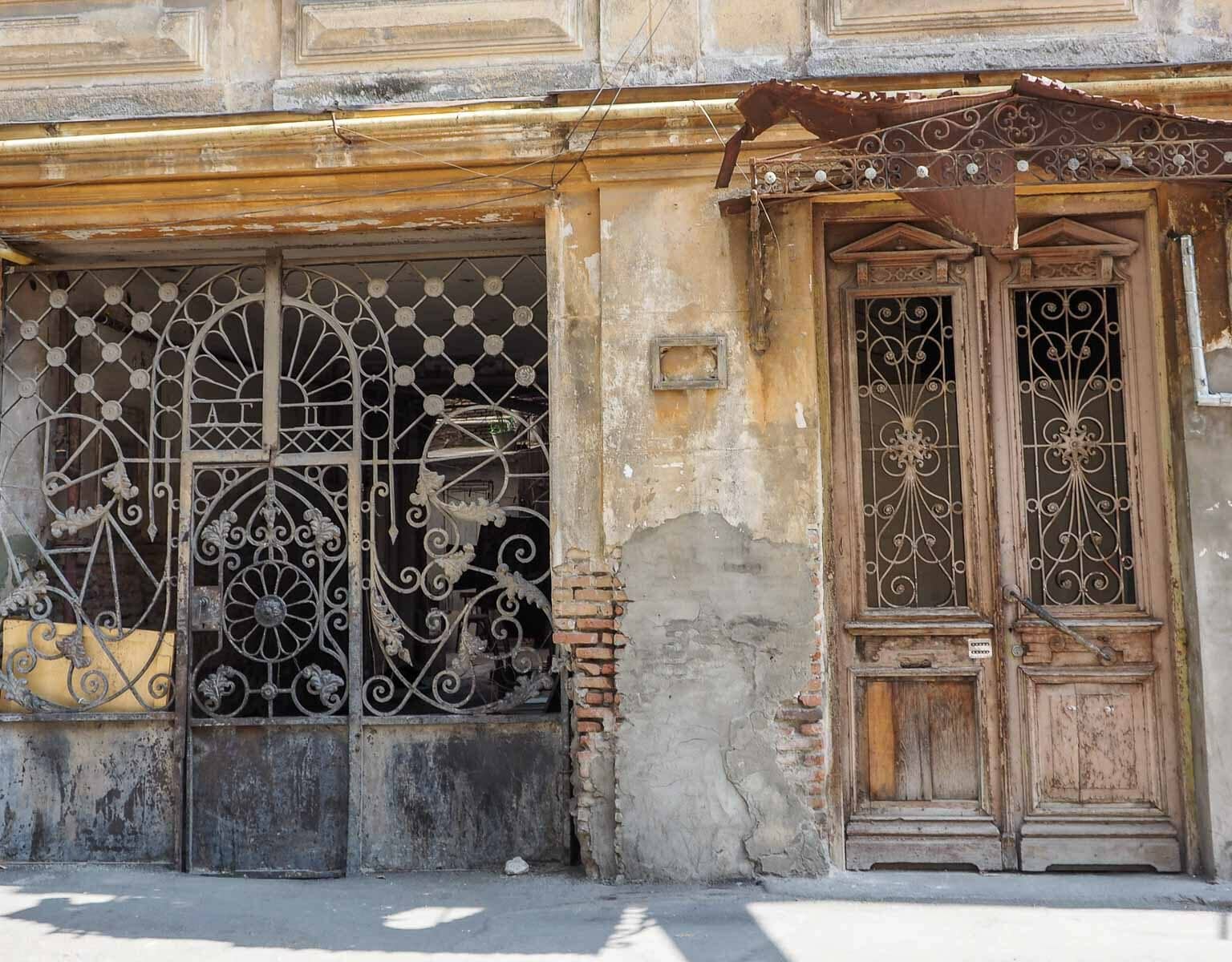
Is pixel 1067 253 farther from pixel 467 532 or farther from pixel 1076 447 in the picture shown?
pixel 467 532

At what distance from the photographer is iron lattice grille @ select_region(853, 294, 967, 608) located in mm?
5500

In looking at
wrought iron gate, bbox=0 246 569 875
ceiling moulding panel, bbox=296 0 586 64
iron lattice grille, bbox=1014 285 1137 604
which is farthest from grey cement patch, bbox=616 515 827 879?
ceiling moulding panel, bbox=296 0 586 64

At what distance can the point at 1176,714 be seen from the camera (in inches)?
206

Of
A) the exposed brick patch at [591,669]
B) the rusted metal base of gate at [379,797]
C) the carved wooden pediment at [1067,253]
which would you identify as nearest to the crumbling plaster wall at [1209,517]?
the carved wooden pediment at [1067,253]

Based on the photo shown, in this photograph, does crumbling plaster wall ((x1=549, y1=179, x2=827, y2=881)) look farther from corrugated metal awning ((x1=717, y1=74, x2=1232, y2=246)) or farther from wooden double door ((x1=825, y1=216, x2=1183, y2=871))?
corrugated metal awning ((x1=717, y1=74, x2=1232, y2=246))

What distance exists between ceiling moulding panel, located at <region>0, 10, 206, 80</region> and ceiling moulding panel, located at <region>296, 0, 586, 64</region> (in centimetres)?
62

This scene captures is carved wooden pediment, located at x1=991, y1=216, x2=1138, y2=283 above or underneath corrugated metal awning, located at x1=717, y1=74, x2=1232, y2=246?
underneath

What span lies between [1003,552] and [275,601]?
3.73m

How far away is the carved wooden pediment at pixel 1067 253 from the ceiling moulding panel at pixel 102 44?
4325 millimetres

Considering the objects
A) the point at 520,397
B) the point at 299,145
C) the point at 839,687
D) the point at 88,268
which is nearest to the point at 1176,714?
the point at 839,687

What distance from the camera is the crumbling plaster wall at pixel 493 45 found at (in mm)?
5332

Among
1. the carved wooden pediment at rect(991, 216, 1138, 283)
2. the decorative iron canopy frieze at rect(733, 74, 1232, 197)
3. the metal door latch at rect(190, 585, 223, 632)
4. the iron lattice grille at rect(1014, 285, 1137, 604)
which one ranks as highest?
the decorative iron canopy frieze at rect(733, 74, 1232, 197)

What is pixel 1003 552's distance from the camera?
5414mm

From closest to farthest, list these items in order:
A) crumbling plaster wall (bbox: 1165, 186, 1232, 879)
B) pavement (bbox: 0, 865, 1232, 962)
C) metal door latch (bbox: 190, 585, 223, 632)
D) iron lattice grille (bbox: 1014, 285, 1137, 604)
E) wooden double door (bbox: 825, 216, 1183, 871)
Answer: pavement (bbox: 0, 865, 1232, 962)
crumbling plaster wall (bbox: 1165, 186, 1232, 879)
wooden double door (bbox: 825, 216, 1183, 871)
iron lattice grille (bbox: 1014, 285, 1137, 604)
metal door latch (bbox: 190, 585, 223, 632)
